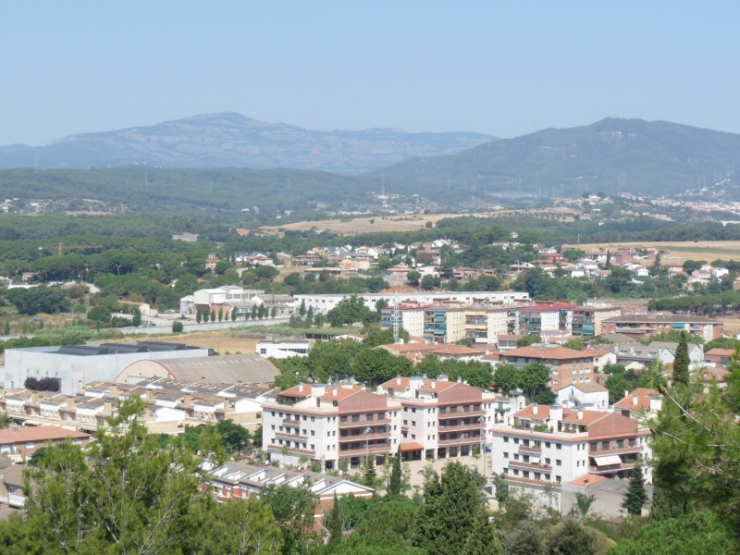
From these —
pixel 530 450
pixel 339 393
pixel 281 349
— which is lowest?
pixel 281 349

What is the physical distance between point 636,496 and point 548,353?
1166cm

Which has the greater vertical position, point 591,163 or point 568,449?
point 568,449

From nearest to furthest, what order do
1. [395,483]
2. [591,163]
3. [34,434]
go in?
[395,483] → [34,434] → [591,163]

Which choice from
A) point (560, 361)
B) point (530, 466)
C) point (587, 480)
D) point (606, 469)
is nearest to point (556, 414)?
point (530, 466)

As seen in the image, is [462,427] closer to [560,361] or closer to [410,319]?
[560,361]

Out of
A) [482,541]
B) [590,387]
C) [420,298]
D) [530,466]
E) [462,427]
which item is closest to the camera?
[482,541]

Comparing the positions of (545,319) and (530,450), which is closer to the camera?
(530,450)

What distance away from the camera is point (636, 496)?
1656 centimetres

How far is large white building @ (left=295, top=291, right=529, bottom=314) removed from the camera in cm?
4353

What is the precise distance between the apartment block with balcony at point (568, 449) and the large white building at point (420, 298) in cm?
2273

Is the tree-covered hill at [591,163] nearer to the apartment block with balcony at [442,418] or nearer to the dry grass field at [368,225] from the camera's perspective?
the dry grass field at [368,225]

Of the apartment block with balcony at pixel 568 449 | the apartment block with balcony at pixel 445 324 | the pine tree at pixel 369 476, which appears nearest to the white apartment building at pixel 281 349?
the apartment block with balcony at pixel 445 324

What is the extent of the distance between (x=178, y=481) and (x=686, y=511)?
576 cm

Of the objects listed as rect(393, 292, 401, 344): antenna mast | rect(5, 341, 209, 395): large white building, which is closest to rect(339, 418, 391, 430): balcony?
rect(5, 341, 209, 395): large white building
